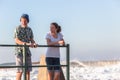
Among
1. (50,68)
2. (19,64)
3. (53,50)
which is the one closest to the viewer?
(19,64)

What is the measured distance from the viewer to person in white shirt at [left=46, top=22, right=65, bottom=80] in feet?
38.0

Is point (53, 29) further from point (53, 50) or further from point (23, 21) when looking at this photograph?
point (23, 21)

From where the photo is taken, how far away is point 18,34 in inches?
452

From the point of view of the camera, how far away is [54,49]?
1159cm

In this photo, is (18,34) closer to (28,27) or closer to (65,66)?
(28,27)

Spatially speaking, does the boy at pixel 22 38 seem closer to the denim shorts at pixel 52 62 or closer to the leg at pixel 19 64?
the leg at pixel 19 64

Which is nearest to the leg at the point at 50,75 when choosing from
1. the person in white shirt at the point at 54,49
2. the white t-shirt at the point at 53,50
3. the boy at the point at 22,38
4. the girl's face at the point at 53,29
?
the person in white shirt at the point at 54,49

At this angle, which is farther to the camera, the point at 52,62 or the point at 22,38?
the point at 52,62

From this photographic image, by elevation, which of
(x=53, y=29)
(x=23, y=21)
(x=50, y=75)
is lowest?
(x=50, y=75)

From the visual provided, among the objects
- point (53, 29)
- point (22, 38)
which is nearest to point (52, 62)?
point (53, 29)

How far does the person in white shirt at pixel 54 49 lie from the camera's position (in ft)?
38.0

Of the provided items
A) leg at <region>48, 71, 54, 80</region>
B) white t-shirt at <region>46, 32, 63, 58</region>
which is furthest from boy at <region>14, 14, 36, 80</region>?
leg at <region>48, 71, 54, 80</region>

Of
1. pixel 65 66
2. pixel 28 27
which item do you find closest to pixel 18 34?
pixel 28 27

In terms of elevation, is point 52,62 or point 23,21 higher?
point 23,21
